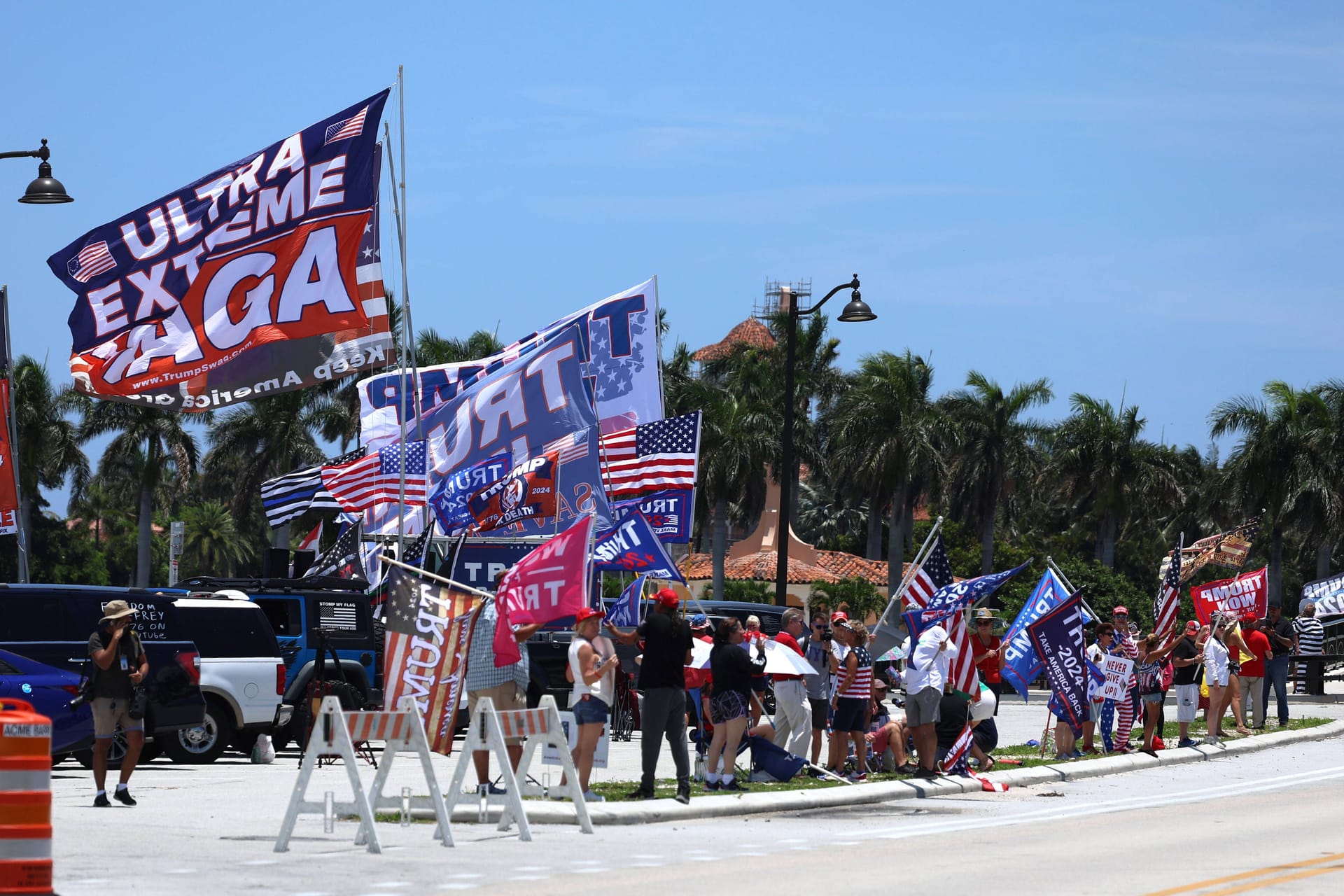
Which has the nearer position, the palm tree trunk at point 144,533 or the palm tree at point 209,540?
the palm tree trunk at point 144,533

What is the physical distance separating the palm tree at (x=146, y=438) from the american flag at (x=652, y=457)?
36711mm

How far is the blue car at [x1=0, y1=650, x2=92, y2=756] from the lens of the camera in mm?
16812

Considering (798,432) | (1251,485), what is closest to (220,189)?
(1251,485)

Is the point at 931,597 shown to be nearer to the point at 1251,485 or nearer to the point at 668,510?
the point at 668,510

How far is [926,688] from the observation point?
1673 centimetres

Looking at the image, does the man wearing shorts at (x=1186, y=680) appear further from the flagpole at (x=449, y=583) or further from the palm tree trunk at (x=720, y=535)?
the palm tree trunk at (x=720, y=535)

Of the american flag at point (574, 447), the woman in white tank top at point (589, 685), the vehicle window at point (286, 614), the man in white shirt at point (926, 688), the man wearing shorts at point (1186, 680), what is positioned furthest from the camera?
the american flag at point (574, 447)

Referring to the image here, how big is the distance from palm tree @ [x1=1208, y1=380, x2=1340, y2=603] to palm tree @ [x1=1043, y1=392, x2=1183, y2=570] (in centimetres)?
788

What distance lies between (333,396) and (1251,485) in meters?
29.9

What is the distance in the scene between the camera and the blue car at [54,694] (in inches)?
662

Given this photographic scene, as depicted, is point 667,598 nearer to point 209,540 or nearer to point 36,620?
point 36,620

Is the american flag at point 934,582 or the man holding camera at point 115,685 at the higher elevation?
the american flag at point 934,582

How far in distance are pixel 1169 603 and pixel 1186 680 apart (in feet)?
4.97

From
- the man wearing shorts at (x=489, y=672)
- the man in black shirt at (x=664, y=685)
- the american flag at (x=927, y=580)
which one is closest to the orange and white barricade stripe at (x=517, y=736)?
the man wearing shorts at (x=489, y=672)
